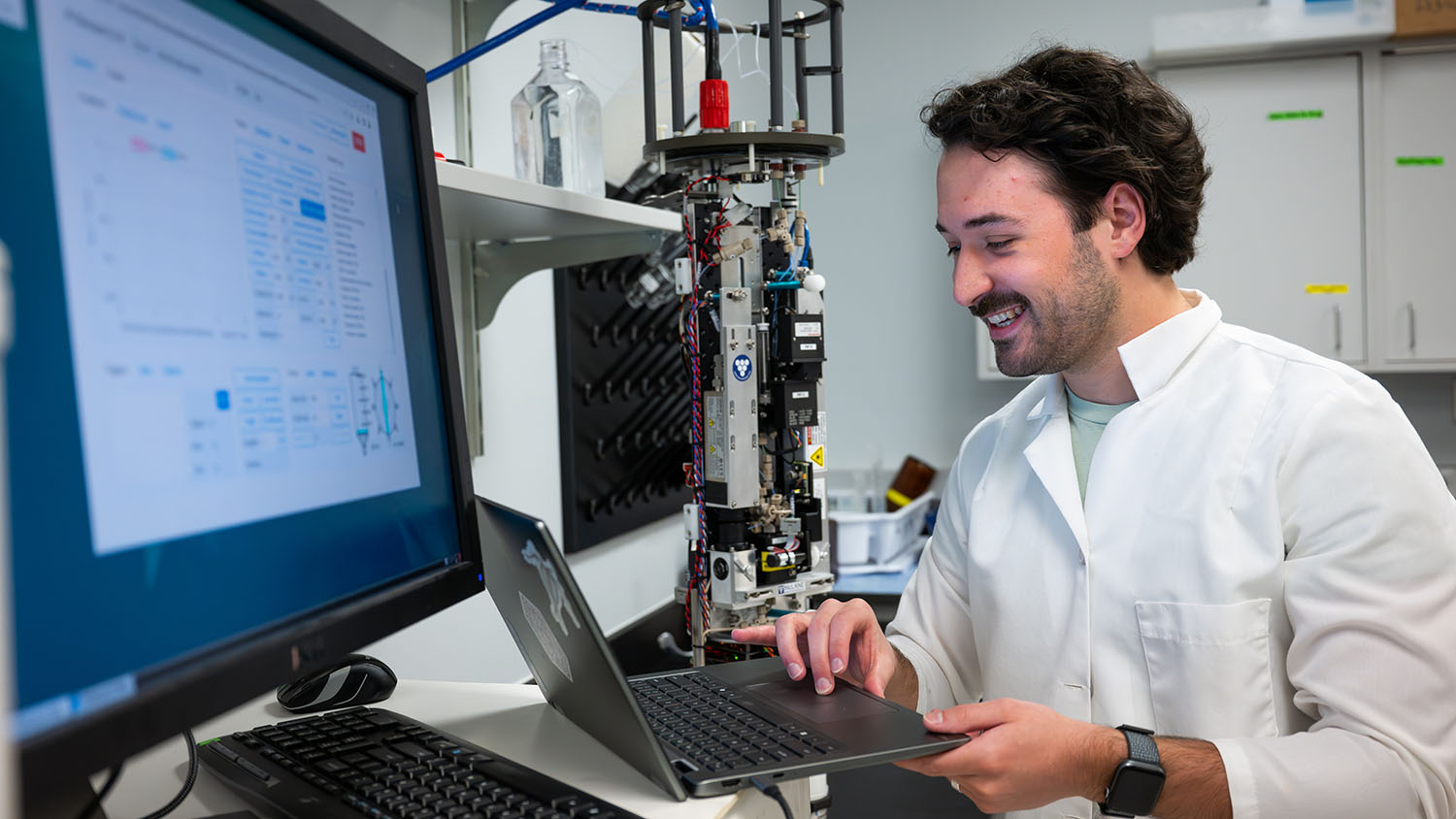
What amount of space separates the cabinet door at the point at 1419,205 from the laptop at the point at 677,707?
2.68 meters

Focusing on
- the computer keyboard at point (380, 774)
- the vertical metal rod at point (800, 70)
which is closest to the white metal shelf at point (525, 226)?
the vertical metal rod at point (800, 70)

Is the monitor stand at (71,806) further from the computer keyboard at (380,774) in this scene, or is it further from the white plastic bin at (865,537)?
the white plastic bin at (865,537)

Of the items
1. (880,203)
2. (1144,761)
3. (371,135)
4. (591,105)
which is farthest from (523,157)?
(880,203)

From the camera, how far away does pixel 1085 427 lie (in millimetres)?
1225

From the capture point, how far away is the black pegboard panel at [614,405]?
1823 millimetres

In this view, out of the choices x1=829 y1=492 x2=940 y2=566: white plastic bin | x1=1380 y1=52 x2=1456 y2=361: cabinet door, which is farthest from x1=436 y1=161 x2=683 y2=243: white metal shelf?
x1=1380 y1=52 x2=1456 y2=361: cabinet door

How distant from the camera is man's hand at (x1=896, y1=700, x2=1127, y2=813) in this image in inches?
27.1

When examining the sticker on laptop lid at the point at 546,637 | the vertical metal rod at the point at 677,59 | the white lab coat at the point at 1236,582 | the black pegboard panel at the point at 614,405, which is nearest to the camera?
the sticker on laptop lid at the point at 546,637

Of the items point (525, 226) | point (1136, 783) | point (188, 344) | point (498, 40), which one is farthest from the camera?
point (525, 226)

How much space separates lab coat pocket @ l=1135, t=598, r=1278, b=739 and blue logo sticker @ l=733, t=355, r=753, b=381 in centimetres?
63

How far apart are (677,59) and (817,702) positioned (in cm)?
88

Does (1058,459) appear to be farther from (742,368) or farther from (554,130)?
(554,130)

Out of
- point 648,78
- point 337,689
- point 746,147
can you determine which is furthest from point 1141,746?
point 648,78

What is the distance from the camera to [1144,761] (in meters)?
0.82
